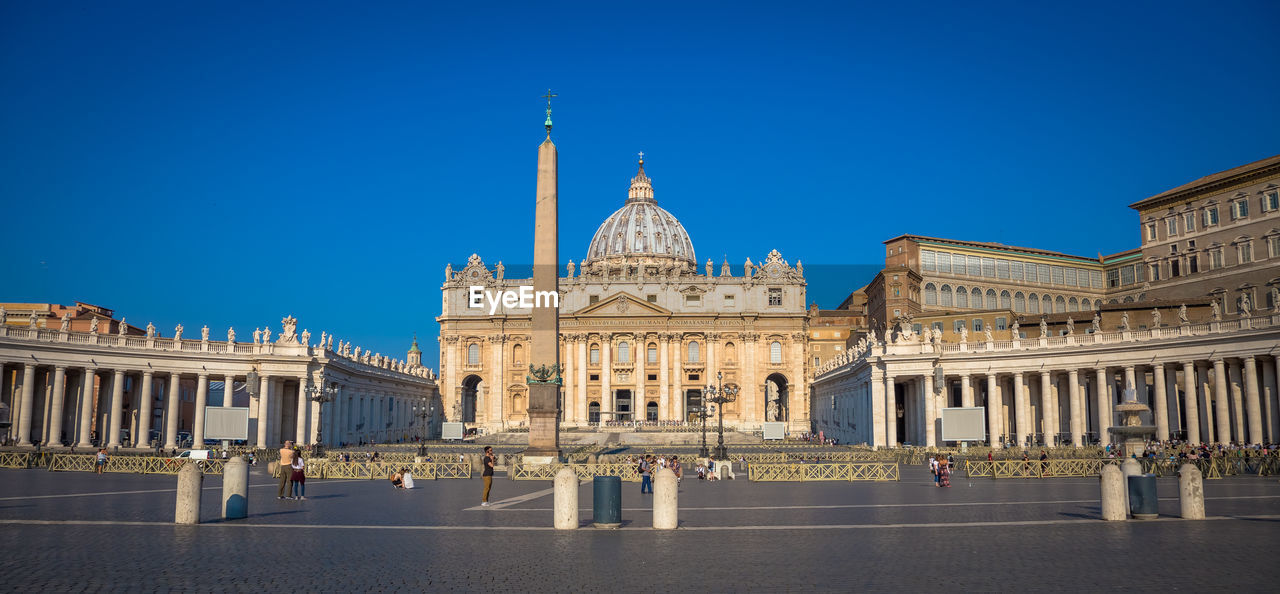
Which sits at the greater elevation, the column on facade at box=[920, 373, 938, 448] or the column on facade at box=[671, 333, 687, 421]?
the column on facade at box=[671, 333, 687, 421]

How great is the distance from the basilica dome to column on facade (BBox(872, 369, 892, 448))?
68495 millimetres

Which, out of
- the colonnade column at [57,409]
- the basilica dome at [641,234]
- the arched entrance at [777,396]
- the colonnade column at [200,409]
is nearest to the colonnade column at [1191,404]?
the colonnade column at [200,409]

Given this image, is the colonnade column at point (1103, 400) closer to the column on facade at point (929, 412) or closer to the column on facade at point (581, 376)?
the column on facade at point (929, 412)

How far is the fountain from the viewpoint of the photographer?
2708cm

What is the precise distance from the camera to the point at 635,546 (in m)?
12.6

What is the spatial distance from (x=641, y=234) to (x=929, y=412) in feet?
245

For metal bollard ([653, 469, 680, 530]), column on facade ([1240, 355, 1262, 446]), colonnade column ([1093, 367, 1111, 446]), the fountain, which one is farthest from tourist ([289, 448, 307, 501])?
colonnade column ([1093, 367, 1111, 446])

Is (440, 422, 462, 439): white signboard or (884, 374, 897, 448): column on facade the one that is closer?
(884, 374, 897, 448): column on facade

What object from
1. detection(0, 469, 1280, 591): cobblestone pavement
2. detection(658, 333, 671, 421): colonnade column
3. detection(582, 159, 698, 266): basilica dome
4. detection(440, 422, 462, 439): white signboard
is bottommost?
detection(0, 469, 1280, 591): cobblestone pavement

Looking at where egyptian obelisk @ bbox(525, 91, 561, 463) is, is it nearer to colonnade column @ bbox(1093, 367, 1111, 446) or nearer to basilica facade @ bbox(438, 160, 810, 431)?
colonnade column @ bbox(1093, 367, 1111, 446)

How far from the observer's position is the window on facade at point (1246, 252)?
56975mm

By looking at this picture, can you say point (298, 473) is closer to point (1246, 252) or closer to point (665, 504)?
point (665, 504)

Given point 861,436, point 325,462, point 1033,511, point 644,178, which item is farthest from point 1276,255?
point 644,178

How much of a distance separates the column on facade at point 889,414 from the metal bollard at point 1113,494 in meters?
36.0
